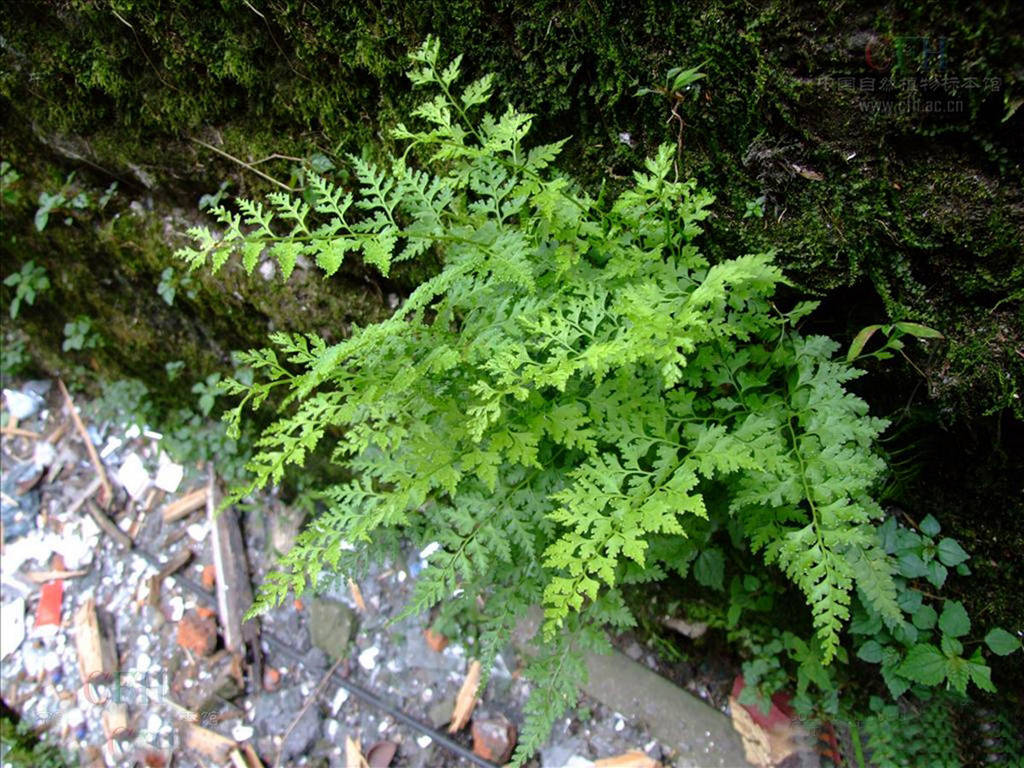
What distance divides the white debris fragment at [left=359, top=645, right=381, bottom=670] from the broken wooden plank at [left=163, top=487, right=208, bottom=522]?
1485mm

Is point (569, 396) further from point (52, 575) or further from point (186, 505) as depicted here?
point (52, 575)

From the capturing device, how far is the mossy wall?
7.11 ft

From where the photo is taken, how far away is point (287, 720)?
3980mm

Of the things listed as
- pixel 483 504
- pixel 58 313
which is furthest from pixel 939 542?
pixel 58 313

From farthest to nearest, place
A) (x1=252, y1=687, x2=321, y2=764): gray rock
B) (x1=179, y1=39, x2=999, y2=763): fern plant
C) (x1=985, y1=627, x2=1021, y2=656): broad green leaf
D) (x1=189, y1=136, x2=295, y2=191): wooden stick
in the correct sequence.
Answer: (x1=252, y1=687, x2=321, y2=764): gray rock → (x1=189, y1=136, x2=295, y2=191): wooden stick → (x1=985, y1=627, x2=1021, y2=656): broad green leaf → (x1=179, y1=39, x2=999, y2=763): fern plant

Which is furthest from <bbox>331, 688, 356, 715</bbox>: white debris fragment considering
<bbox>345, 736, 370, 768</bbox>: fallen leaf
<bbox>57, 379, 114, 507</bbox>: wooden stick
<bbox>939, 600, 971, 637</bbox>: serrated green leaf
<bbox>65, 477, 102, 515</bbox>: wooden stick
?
<bbox>939, 600, 971, 637</bbox>: serrated green leaf

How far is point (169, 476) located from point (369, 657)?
1.85 m

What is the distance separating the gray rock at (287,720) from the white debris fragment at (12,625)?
5.77ft

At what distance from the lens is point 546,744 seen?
354 cm

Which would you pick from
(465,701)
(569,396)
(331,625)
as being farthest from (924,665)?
(331,625)

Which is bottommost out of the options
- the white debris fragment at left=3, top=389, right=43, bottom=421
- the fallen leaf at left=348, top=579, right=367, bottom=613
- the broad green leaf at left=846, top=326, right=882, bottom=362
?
the fallen leaf at left=348, top=579, right=367, bottom=613

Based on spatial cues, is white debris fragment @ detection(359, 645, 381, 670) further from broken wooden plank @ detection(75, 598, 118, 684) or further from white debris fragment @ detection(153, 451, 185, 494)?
white debris fragment @ detection(153, 451, 185, 494)

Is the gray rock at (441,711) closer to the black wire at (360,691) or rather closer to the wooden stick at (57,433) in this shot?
the black wire at (360,691)

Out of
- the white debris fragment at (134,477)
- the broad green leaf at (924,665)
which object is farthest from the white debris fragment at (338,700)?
the broad green leaf at (924,665)
